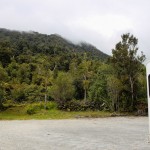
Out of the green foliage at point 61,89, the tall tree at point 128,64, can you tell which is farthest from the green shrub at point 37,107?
the tall tree at point 128,64

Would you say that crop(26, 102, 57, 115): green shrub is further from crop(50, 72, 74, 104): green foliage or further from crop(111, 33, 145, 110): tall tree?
crop(111, 33, 145, 110): tall tree

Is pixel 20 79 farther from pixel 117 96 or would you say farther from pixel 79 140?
pixel 79 140

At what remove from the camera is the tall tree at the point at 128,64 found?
112 ft

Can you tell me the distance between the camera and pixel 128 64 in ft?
112

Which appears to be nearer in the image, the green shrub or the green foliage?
the green shrub

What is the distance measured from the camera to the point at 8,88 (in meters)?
44.9

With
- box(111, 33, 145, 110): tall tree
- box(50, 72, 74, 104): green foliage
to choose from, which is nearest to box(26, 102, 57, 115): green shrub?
box(50, 72, 74, 104): green foliage

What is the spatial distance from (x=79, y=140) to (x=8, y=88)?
3205 cm

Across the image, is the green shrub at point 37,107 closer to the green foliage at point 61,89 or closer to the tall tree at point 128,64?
the green foliage at point 61,89

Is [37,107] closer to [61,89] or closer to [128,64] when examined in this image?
[61,89]

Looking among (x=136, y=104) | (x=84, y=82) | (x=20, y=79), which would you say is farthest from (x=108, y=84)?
(x=20, y=79)

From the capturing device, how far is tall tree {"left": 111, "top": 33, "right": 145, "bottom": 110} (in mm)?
34219

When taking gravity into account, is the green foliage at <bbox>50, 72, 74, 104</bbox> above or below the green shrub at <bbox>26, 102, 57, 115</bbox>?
above

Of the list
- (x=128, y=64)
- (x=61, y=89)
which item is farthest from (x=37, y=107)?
(x=128, y=64)
